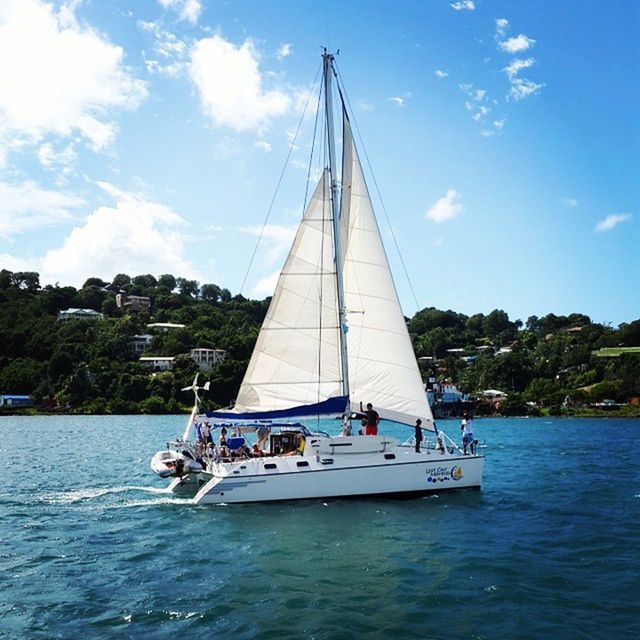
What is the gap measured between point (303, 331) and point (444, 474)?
283 inches

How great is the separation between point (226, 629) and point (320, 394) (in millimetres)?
13674

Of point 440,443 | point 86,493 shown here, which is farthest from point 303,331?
point 86,493

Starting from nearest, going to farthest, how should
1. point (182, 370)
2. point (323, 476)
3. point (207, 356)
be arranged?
1. point (323, 476)
2. point (182, 370)
3. point (207, 356)

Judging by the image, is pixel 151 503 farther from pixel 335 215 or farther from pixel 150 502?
pixel 335 215

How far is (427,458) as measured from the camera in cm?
2455

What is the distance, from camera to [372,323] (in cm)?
2606

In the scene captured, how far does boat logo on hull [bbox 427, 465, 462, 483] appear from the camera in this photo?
24594mm

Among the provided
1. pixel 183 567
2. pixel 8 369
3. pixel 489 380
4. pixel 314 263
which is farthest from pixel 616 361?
pixel 183 567

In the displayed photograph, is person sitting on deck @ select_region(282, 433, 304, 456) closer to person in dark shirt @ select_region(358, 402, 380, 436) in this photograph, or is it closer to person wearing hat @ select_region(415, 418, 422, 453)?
person in dark shirt @ select_region(358, 402, 380, 436)

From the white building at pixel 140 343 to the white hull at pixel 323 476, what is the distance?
167 metres

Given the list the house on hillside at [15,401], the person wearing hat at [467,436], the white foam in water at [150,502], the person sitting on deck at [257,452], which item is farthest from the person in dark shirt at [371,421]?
the house on hillside at [15,401]

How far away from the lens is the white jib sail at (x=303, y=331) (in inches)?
1005

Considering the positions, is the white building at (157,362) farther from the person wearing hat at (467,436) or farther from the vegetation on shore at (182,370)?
the person wearing hat at (467,436)

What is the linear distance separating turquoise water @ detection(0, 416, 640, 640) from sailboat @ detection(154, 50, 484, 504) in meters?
1.91
